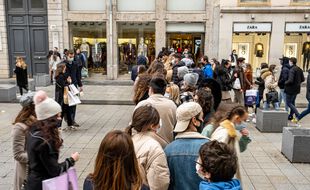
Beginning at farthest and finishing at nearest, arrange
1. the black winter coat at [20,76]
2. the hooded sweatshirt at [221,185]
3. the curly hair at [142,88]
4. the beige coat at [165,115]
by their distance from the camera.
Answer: the black winter coat at [20,76], the curly hair at [142,88], the beige coat at [165,115], the hooded sweatshirt at [221,185]

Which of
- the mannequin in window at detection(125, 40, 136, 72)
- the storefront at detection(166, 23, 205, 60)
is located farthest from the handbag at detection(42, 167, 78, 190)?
the mannequin in window at detection(125, 40, 136, 72)

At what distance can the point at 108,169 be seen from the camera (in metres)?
2.57

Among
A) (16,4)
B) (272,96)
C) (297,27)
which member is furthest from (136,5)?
(272,96)

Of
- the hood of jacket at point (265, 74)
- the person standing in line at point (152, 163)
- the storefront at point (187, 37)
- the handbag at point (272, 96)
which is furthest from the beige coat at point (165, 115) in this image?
the storefront at point (187, 37)

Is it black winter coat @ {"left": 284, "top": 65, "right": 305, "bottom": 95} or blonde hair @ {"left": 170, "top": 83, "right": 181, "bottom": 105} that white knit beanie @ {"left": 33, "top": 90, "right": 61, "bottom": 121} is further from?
black winter coat @ {"left": 284, "top": 65, "right": 305, "bottom": 95}

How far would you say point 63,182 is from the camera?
11.1ft

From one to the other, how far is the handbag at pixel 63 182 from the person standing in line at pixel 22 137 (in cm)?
93

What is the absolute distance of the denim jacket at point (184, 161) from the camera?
322 centimetres

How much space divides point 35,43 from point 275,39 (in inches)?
524

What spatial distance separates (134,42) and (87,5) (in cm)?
Answer: 330

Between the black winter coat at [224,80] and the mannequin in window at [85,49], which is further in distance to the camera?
the mannequin in window at [85,49]

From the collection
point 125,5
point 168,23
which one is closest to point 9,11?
point 125,5

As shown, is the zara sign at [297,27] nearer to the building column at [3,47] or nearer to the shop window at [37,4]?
the shop window at [37,4]

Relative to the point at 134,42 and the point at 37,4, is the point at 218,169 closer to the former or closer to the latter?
the point at 134,42
